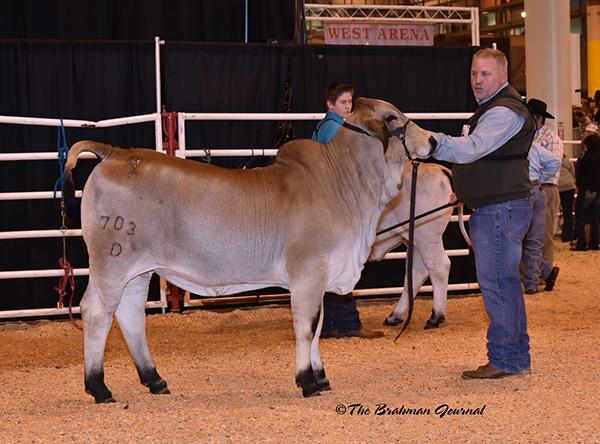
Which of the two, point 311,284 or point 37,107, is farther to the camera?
point 37,107

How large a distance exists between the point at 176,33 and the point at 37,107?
8.90 ft

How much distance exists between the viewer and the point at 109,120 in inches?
360

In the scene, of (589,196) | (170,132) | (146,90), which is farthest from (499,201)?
(589,196)

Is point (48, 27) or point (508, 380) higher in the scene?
point (48, 27)

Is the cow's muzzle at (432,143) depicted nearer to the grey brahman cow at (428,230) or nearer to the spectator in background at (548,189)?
the grey brahman cow at (428,230)

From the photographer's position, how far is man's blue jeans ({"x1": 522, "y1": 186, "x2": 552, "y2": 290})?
10.8 metres

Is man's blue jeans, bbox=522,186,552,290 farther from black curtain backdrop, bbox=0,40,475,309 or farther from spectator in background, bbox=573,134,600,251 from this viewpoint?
spectator in background, bbox=573,134,600,251

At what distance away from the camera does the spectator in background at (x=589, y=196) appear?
15.0 m

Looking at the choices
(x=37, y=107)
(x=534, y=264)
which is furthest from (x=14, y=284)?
(x=534, y=264)

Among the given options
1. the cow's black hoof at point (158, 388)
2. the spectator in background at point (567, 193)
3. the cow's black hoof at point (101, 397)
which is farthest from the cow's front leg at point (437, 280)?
the spectator in background at point (567, 193)

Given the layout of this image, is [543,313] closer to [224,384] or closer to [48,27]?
[224,384]

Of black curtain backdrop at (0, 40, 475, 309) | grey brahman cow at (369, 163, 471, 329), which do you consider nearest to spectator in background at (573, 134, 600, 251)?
black curtain backdrop at (0, 40, 475, 309)

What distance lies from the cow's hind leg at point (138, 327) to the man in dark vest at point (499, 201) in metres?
2.13

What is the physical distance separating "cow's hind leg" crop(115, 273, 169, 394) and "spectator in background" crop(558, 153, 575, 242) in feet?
33.0
